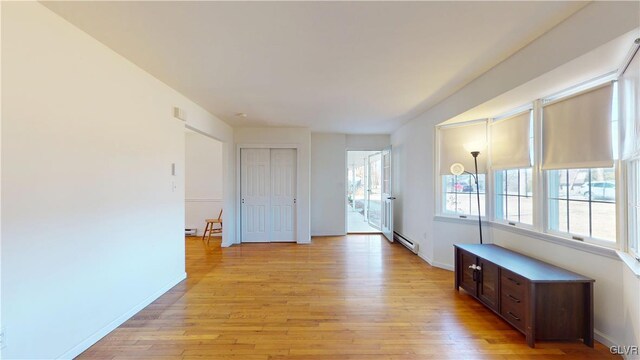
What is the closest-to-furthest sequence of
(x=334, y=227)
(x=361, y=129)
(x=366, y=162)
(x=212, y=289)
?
(x=212, y=289) < (x=361, y=129) < (x=334, y=227) < (x=366, y=162)

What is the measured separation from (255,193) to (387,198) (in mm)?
2873

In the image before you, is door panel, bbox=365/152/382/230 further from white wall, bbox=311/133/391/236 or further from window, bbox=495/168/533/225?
window, bbox=495/168/533/225

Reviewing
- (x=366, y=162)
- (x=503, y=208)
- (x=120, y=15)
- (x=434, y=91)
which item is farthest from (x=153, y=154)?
(x=366, y=162)

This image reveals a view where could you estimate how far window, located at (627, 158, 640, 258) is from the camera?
1.85 m

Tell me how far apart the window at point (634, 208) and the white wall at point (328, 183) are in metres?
A: 4.47

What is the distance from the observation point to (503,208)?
3.31m

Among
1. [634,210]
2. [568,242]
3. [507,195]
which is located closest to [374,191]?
[507,195]

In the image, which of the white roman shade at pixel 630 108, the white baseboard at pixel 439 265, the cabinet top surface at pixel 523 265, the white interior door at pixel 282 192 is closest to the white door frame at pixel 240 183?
the white interior door at pixel 282 192

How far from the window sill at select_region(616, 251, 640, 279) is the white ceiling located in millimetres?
1725

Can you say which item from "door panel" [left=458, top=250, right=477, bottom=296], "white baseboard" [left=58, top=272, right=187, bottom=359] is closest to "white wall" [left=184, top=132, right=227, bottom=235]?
"white baseboard" [left=58, top=272, right=187, bottom=359]

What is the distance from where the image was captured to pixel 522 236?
2.84 meters

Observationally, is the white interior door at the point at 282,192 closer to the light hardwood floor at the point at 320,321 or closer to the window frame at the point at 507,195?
the light hardwood floor at the point at 320,321

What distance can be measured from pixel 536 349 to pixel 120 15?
3870mm

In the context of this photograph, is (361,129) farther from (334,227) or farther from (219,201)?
(219,201)
